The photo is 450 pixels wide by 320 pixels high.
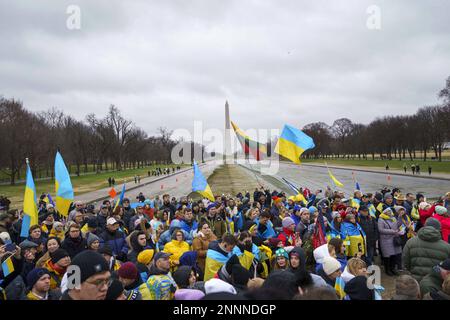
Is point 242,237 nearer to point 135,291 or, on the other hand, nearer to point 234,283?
point 234,283

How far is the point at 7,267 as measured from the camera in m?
4.30

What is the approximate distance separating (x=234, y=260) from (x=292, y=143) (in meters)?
6.55

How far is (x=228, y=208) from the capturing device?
10422mm

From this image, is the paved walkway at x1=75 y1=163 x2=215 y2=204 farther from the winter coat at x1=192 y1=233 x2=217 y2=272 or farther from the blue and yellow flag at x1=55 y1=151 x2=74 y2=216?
the winter coat at x1=192 y1=233 x2=217 y2=272

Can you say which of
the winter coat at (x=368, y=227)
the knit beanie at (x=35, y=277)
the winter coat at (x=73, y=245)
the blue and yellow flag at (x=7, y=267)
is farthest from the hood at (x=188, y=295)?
the winter coat at (x=368, y=227)

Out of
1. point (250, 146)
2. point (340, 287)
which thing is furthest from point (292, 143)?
point (340, 287)

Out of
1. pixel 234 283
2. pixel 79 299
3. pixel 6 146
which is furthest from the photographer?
pixel 6 146

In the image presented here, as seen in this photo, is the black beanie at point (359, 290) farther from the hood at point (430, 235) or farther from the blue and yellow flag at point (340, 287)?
the hood at point (430, 235)

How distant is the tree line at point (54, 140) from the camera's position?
139 ft

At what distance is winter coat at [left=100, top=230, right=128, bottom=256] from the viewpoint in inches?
238

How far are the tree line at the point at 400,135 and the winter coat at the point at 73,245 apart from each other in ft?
202

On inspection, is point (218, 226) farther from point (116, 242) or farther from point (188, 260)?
point (188, 260)
